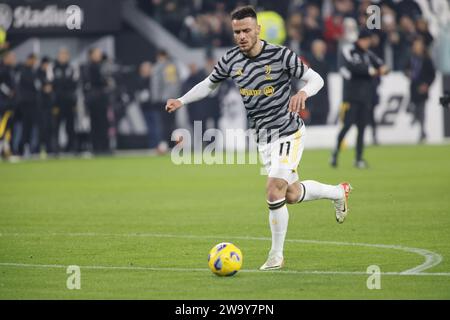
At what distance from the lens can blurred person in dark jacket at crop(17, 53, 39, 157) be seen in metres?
29.7

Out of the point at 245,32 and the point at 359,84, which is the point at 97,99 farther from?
the point at 245,32

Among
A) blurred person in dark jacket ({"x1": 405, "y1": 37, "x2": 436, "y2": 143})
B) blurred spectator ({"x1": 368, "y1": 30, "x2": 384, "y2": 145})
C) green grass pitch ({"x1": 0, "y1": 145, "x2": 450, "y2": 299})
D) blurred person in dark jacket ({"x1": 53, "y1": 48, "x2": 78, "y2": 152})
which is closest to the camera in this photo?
green grass pitch ({"x1": 0, "y1": 145, "x2": 450, "y2": 299})

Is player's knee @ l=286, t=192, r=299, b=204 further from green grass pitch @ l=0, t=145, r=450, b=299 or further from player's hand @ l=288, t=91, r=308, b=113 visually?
player's hand @ l=288, t=91, r=308, b=113

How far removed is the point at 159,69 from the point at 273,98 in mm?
20154

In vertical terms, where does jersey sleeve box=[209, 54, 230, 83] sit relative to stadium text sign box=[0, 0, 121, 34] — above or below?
below

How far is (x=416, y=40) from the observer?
105ft

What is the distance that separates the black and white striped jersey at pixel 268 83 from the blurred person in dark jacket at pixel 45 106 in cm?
1911

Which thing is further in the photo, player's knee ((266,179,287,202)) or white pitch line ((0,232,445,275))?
player's knee ((266,179,287,202))

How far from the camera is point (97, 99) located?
30734mm

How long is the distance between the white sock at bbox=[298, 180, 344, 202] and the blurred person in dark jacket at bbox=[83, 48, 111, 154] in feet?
61.1

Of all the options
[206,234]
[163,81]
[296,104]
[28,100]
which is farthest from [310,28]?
[296,104]

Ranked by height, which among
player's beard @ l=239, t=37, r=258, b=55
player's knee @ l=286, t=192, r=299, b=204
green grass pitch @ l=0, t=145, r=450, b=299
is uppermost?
player's beard @ l=239, t=37, r=258, b=55

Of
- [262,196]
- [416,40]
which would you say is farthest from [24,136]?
[262,196]

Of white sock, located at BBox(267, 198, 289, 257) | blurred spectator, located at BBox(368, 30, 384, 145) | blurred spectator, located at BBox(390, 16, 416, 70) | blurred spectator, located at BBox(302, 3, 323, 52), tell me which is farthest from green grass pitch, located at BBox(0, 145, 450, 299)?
blurred spectator, located at BBox(390, 16, 416, 70)
